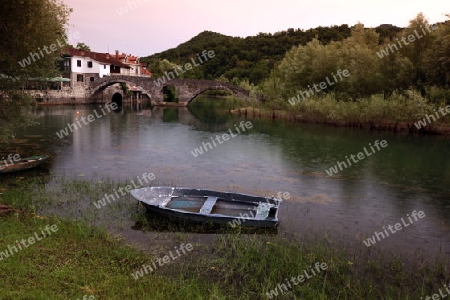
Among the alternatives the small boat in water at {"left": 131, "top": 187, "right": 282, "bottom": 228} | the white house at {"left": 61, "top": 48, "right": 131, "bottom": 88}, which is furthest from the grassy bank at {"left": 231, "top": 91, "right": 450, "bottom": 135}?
the white house at {"left": 61, "top": 48, "right": 131, "bottom": 88}

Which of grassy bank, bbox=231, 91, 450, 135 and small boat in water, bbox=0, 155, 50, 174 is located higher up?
grassy bank, bbox=231, 91, 450, 135

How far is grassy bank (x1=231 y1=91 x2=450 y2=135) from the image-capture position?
38.1 metres

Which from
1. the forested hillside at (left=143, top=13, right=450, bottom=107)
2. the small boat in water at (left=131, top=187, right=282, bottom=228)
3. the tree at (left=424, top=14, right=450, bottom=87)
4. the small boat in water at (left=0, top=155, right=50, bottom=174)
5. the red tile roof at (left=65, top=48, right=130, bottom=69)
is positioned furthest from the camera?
the red tile roof at (left=65, top=48, right=130, bottom=69)

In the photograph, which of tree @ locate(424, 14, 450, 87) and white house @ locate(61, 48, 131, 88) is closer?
tree @ locate(424, 14, 450, 87)

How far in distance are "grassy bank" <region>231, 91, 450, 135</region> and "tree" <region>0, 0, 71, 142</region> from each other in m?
31.7

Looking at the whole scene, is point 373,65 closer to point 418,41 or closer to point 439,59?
point 418,41

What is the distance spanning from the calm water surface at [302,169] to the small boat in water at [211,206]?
1.09 meters

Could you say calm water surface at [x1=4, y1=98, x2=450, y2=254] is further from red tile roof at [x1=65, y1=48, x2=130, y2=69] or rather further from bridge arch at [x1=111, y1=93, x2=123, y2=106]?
bridge arch at [x1=111, y1=93, x2=123, y2=106]

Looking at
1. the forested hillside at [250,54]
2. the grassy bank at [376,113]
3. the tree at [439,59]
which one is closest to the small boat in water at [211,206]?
the grassy bank at [376,113]

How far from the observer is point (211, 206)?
14375 mm

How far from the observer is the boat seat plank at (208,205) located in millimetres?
13984

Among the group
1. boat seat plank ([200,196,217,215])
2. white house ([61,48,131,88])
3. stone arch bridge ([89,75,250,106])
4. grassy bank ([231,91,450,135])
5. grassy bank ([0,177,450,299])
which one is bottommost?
grassy bank ([0,177,450,299])

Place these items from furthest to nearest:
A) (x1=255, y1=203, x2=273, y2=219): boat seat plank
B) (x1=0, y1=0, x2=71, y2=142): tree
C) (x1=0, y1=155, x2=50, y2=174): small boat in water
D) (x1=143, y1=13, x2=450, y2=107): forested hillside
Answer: (x1=143, y1=13, x2=450, y2=107): forested hillside < (x1=0, y1=155, x2=50, y2=174): small boat in water < (x1=0, y1=0, x2=71, y2=142): tree < (x1=255, y1=203, x2=273, y2=219): boat seat plank

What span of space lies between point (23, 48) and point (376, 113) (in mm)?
34671
